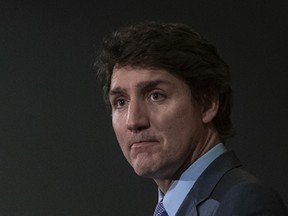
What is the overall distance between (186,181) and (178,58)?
0.23 m

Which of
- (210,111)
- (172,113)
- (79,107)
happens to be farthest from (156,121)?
(79,107)

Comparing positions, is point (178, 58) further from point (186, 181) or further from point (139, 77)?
point (186, 181)

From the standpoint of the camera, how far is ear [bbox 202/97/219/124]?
1.15 meters

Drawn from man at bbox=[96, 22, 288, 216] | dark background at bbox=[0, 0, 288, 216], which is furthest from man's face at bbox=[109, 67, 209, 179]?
dark background at bbox=[0, 0, 288, 216]

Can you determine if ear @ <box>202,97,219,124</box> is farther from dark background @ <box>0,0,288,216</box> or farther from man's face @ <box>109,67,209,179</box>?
dark background @ <box>0,0,288,216</box>

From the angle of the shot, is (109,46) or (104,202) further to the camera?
(104,202)

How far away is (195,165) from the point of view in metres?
1.10

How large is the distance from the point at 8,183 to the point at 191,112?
3.85 ft

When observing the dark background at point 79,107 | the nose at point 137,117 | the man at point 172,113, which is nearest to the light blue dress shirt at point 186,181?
the man at point 172,113

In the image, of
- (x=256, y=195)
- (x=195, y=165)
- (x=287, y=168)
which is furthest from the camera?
(x=287, y=168)

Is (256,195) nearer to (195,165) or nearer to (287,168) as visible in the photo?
(195,165)

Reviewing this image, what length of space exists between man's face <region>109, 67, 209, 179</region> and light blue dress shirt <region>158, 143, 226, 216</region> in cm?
2

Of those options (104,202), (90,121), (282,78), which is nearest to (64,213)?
(104,202)

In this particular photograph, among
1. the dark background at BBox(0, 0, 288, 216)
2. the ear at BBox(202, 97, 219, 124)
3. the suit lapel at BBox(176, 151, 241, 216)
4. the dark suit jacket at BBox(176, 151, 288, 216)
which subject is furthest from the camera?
the dark background at BBox(0, 0, 288, 216)
